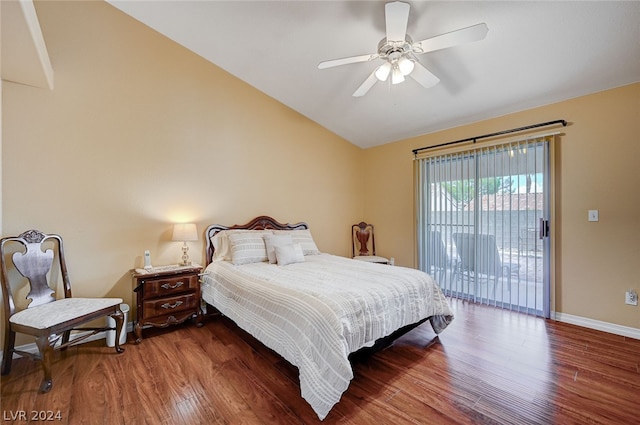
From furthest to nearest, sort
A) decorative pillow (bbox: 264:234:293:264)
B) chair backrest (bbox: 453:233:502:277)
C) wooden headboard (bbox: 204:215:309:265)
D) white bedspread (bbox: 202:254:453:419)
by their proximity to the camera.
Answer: chair backrest (bbox: 453:233:502:277) → wooden headboard (bbox: 204:215:309:265) → decorative pillow (bbox: 264:234:293:264) → white bedspread (bbox: 202:254:453:419)

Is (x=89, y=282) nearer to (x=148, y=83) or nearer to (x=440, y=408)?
(x=148, y=83)

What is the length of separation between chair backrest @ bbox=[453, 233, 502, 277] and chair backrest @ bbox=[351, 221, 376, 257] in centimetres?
153

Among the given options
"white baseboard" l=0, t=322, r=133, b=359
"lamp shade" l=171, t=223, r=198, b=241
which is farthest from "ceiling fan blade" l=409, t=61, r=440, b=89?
"white baseboard" l=0, t=322, r=133, b=359

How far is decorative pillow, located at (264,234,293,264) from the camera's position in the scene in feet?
10.6

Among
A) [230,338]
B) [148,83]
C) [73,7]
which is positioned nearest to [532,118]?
[230,338]

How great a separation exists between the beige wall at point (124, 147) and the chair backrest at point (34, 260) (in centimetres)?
15

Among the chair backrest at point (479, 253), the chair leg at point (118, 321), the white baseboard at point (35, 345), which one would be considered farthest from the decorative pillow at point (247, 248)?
the chair backrest at point (479, 253)

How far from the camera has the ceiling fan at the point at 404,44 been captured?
5.80 feet

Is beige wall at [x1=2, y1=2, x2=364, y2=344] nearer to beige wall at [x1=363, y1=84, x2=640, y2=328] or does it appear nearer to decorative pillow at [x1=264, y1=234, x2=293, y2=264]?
decorative pillow at [x1=264, y1=234, x2=293, y2=264]

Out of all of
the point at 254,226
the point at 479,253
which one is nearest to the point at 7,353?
the point at 254,226

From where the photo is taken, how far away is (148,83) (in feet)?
9.71

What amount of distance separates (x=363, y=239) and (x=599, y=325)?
3098 millimetres

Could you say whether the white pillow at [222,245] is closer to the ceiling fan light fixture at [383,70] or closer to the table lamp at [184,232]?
the table lamp at [184,232]

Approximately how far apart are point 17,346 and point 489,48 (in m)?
5.00
